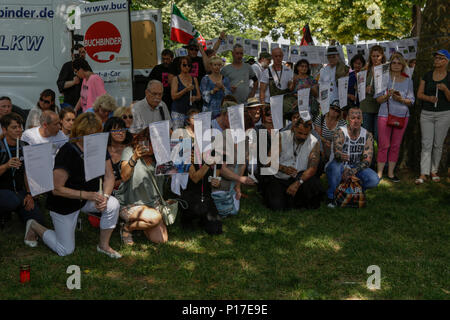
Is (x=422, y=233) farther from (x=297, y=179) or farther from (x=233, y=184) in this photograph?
(x=233, y=184)

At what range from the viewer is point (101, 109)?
6605 millimetres

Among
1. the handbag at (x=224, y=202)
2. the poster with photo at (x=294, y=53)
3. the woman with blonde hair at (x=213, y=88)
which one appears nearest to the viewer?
the handbag at (x=224, y=202)

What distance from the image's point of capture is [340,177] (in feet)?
23.5

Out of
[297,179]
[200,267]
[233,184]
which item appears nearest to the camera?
[200,267]

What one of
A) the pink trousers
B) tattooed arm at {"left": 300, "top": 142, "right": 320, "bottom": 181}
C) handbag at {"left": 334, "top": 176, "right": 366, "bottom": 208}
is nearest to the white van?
tattooed arm at {"left": 300, "top": 142, "right": 320, "bottom": 181}

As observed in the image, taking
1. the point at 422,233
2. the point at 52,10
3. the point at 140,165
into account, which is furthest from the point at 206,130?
the point at 52,10

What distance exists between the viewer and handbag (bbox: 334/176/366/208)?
6.87 meters

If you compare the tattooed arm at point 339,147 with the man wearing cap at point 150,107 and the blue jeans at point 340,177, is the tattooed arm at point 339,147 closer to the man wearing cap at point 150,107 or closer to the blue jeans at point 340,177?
the blue jeans at point 340,177

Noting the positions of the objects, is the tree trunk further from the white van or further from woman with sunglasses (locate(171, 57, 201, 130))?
the white van

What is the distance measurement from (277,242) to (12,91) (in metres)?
5.22

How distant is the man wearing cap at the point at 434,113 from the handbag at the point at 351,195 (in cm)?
166

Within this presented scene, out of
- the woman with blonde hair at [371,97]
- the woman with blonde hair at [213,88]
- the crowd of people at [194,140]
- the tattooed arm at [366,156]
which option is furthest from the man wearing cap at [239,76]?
the tattooed arm at [366,156]

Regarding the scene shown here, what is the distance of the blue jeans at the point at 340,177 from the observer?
7.15 m

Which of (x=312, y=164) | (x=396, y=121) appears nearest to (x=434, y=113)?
(x=396, y=121)
